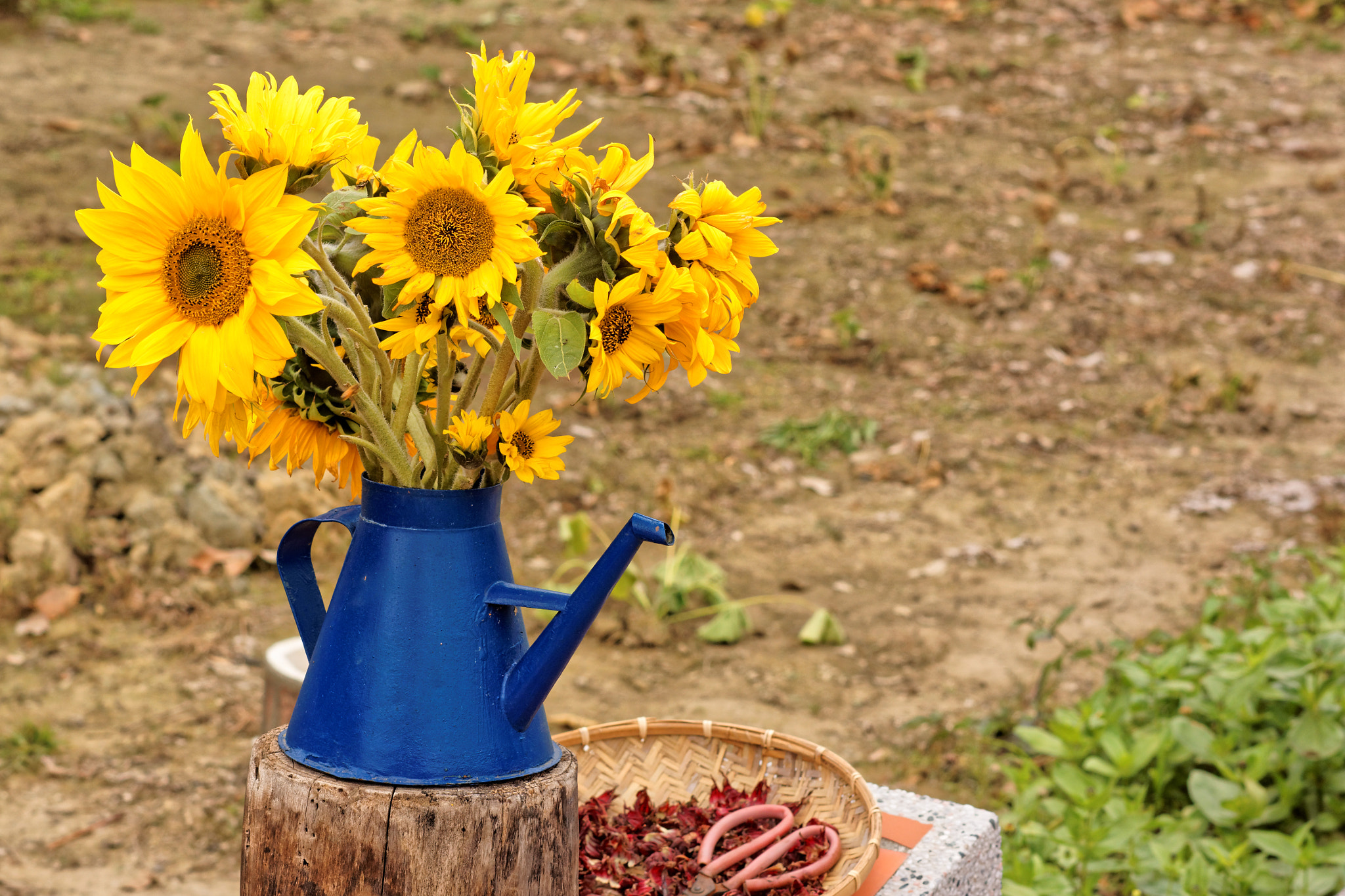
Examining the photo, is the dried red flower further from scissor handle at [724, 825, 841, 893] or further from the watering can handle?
the watering can handle

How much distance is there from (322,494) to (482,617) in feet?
10.4

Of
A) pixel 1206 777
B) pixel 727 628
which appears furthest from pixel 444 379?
pixel 727 628

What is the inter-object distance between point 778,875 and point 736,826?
0.42 feet

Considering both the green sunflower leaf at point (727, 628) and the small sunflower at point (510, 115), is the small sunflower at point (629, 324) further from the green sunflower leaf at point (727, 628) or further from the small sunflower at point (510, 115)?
the green sunflower leaf at point (727, 628)

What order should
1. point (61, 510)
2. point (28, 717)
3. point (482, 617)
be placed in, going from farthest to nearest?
point (61, 510), point (28, 717), point (482, 617)

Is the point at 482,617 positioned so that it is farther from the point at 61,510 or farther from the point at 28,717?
the point at 61,510

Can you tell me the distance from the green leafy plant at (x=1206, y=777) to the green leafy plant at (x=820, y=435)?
230cm

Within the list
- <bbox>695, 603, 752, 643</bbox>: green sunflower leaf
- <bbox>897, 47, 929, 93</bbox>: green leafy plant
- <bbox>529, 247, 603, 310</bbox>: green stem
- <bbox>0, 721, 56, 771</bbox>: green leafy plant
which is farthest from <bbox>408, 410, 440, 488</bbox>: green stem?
<bbox>897, 47, 929, 93</bbox>: green leafy plant

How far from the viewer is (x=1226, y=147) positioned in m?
7.78

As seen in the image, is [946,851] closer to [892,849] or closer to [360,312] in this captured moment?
[892,849]

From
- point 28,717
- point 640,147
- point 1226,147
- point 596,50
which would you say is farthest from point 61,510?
point 1226,147

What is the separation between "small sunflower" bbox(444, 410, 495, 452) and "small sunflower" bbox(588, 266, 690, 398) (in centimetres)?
12

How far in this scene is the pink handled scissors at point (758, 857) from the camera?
54.8 inches

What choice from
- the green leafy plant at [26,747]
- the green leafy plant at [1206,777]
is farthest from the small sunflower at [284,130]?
the green leafy plant at [26,747]
